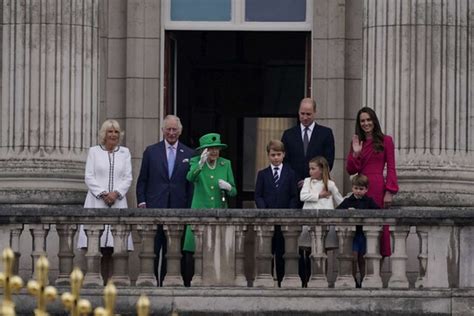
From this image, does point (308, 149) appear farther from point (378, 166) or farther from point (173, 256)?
point (173, 256)

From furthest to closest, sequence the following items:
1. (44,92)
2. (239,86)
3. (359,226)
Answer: (239,86) < (44,92) < (359,226)

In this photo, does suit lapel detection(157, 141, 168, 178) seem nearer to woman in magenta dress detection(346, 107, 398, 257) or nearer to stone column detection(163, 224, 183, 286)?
stone column detection(163, 224, 183, 286)

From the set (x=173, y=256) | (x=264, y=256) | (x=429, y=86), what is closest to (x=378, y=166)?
(x=264, y=256)

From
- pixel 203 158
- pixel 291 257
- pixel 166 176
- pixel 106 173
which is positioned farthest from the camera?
pixel 166 176

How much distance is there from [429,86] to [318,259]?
11.6 ft

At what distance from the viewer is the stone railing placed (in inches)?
754

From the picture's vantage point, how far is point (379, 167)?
19.6 metres

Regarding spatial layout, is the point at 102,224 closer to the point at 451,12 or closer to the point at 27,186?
the point at 27,186

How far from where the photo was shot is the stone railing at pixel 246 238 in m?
19.2

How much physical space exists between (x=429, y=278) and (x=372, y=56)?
11.9 ft

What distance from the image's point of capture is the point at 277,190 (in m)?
19.6

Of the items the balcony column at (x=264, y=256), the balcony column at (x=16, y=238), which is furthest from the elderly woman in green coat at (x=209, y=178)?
the balcony column at (x=16, y=238)

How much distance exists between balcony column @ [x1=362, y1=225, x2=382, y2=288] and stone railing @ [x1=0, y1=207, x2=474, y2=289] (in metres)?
0.01

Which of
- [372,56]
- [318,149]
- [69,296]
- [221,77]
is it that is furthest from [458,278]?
[69,296]
